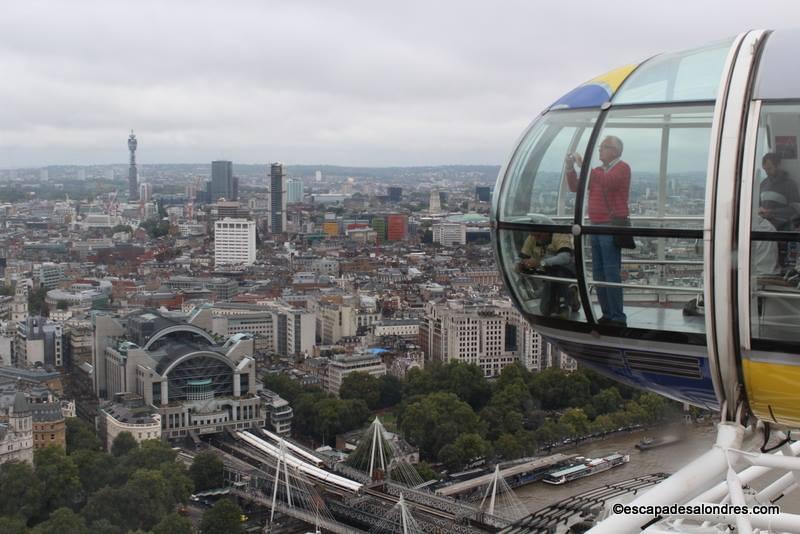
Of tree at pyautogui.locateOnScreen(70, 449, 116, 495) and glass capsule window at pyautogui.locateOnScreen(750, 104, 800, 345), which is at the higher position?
glass capsule window at pyautogui.locateOnScreen(750, 104, 800, 345)

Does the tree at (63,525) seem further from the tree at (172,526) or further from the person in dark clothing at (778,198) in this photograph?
the person in dark clothing at (778,198)

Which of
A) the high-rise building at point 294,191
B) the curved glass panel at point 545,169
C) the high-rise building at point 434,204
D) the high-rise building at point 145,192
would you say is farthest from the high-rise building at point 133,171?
the curved glass panel at point 545,169

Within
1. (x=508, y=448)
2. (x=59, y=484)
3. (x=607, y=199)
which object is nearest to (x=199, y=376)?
(x=508, y=448)

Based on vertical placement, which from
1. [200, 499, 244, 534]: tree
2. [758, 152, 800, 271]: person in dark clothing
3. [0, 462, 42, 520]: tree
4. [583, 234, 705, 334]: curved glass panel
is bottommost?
[200, 499, 244, 534]: tree

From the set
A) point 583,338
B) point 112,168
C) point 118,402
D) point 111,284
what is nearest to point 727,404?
point 583,338

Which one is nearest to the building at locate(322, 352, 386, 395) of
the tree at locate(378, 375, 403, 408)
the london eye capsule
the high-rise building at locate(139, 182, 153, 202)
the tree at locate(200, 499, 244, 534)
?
the tree at locate(378, 375, 403, 408)

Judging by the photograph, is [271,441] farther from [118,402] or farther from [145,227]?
[145,227]

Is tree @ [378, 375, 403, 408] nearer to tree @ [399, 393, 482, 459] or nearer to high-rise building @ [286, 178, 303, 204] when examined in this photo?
tree @ [399, 393, 482, 459]
